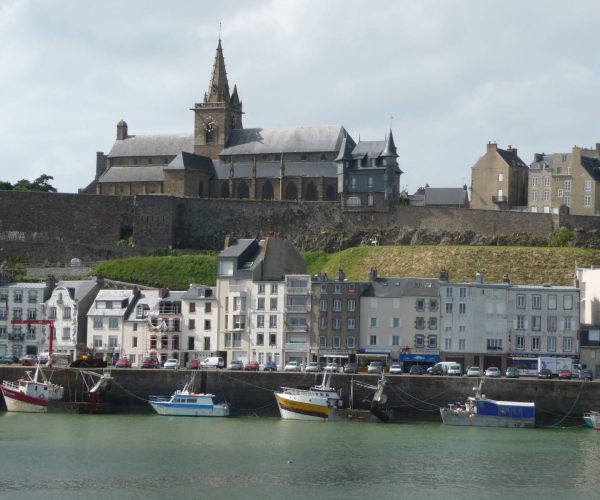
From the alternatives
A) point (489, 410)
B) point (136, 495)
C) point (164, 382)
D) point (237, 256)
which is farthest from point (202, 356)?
point (136, 495)

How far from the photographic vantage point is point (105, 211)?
114 m

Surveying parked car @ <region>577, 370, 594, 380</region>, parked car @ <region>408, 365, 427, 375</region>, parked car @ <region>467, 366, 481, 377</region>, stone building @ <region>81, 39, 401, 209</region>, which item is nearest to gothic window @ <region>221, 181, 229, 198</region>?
stone building @ <region>81, 39, 401, 209</region>

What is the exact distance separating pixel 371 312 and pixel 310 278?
3.61 m

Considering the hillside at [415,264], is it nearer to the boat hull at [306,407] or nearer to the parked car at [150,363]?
the parked car at [150,363]

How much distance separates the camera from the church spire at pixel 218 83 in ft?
415

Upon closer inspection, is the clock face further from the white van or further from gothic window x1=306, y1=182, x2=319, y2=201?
the white van

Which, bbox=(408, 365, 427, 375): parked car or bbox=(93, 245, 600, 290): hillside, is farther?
bbox=(93, 245, 600, 290): hillside

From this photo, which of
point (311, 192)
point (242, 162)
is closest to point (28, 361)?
point (311, 192)

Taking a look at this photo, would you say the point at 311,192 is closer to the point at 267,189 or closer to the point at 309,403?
the point at 267,189

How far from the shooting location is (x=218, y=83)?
126750 millimetres

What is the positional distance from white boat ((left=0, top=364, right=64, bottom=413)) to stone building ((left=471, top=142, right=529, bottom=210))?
5027 centimetres

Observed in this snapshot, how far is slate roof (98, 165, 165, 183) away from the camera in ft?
404

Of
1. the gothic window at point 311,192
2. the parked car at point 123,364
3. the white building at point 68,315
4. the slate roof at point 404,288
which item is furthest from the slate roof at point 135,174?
the parked car at point 123,364

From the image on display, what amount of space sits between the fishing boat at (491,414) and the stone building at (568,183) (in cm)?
4352
